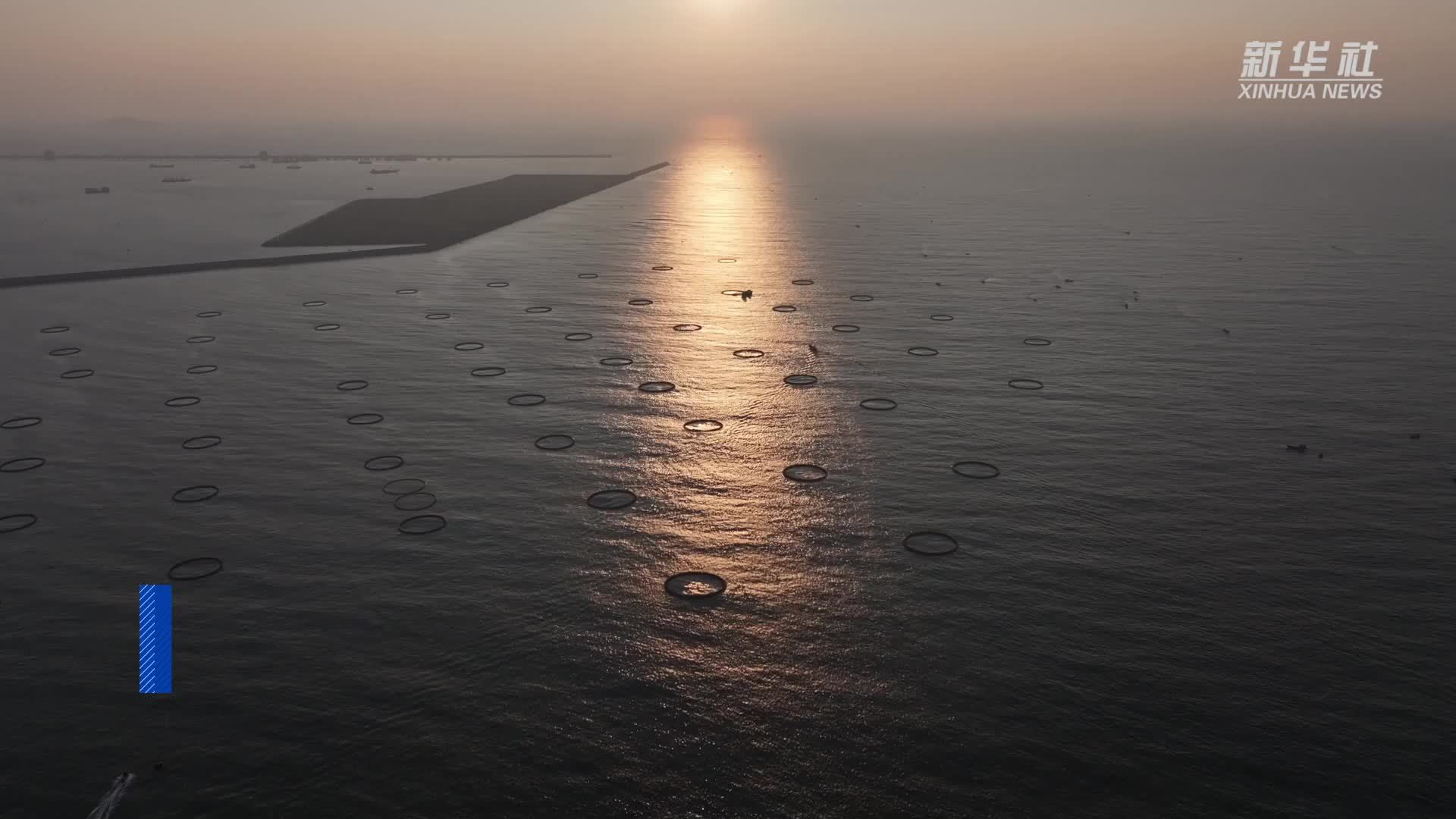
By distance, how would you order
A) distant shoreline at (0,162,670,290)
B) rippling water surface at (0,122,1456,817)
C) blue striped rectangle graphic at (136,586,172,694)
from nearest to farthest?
blue striped rectangle graphic at (136,586,172,694), rippling water surface at (0,122,1456,817), distant shoreline at (0,162,670,290)

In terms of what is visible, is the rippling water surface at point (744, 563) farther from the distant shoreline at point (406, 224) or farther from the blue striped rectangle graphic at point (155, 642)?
the distant shoreline at point (406, 224)

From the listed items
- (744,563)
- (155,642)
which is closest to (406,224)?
(744,563)

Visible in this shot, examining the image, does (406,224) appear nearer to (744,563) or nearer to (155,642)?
(744,563)

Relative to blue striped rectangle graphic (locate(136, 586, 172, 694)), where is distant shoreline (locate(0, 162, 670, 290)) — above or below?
above

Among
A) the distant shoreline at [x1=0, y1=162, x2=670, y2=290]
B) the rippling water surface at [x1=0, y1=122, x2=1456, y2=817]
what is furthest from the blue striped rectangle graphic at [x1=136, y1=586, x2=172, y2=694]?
the distant shoreline at [x1=0, y1=162, x2=670, y2=290]

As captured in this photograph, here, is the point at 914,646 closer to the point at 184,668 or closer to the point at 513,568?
the point at 513,568

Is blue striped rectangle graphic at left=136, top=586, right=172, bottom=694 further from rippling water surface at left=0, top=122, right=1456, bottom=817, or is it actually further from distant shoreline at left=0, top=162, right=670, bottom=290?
distant shoreline at left=0, top=162, right=670, bottom=290
